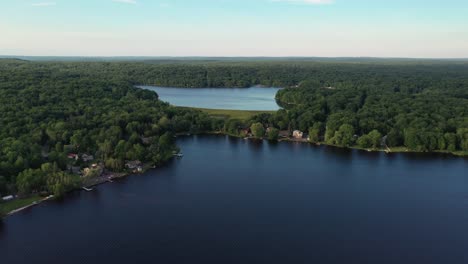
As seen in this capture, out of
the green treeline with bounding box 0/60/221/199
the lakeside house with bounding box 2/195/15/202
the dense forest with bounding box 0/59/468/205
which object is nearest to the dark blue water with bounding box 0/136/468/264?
the lakeside house with bounding box 2/195/15/202

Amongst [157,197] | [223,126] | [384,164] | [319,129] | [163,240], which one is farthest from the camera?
[223,126]

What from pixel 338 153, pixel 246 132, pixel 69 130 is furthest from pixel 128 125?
pixel 338 153

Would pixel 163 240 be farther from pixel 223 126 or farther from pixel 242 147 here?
pixel 223 126

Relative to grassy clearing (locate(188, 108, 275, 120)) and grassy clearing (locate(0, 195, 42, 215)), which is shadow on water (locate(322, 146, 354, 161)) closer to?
grassy clearing (locate(188, 108, 275, 120))

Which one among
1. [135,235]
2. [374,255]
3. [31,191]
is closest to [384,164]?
[374,255]

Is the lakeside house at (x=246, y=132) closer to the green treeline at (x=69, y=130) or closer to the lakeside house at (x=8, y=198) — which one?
the green treeline at (x=69, y=130)

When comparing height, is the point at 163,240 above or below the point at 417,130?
below
